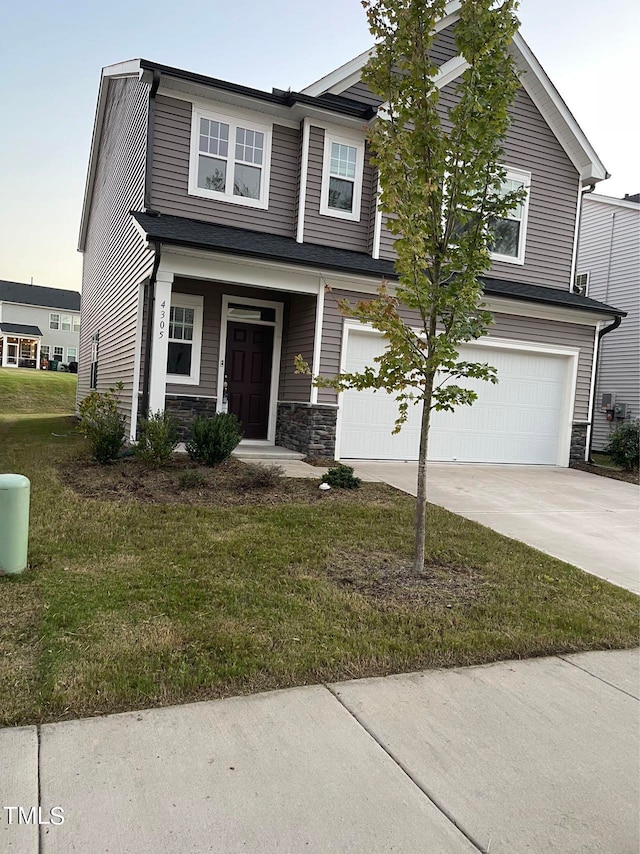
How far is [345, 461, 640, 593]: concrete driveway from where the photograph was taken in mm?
6094

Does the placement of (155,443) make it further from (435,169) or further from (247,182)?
(247,182)

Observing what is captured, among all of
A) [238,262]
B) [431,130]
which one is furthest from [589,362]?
[431,130]

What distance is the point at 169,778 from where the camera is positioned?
89.4 inches

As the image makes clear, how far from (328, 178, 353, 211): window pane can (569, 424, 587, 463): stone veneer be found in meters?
6.47

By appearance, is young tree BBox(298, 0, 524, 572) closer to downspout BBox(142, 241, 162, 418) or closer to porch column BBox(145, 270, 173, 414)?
porch column BBox(145, 270, 173, 414)

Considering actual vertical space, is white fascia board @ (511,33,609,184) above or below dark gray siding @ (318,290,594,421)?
above

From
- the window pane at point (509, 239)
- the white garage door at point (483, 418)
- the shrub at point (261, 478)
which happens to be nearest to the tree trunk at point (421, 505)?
the shrub at point (261, 478)

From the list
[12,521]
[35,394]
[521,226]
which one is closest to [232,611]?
[12,521]

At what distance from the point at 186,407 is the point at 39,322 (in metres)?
39.7

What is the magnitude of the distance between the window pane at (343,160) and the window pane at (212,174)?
2.01m

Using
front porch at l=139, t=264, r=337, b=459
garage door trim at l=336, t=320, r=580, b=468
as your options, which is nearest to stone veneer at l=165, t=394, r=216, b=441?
front porch at l=139, t=264, r=337, b=459

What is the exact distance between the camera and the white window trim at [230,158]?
34.7 ft

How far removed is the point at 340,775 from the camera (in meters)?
2.37

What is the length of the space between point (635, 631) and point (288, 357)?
28.1ft
